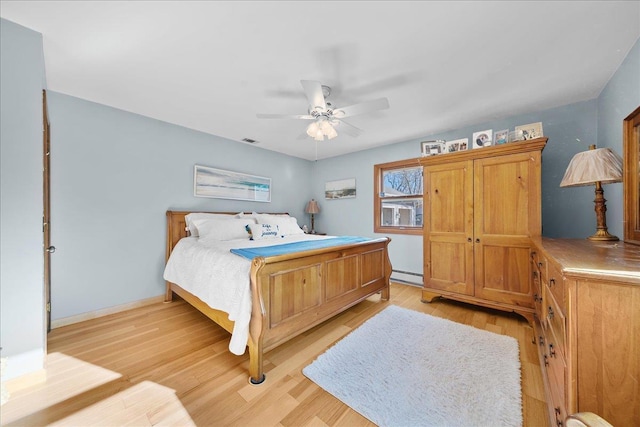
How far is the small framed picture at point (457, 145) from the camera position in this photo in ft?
9.72

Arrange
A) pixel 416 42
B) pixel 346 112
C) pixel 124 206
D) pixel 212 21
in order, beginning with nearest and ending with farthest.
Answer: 1. pixel 212 21
2. pixel 416 42
3. pixel 346 112
4. pixel 124 206

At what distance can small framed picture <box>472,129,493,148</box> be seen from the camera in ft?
9.06

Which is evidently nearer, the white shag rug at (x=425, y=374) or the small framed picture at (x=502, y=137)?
the white shag rug at (x=425, y=374)

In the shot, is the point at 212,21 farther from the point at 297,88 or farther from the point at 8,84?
the point at 8,84

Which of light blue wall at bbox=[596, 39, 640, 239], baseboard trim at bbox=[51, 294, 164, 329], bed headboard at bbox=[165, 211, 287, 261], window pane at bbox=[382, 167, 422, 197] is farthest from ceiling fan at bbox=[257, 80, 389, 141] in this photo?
baseboard trim at bbox=[51, 294, 164, 329]

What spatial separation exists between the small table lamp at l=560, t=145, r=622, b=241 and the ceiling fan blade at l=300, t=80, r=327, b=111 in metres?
1.96

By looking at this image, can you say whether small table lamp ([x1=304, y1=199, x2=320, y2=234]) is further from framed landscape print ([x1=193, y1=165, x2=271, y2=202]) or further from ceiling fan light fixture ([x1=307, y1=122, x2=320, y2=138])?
ceiling fan light fixture ([x1=307, y1=122, x2=320, y2=138])

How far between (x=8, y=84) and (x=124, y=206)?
4.82 ft

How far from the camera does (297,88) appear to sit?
2.34 metres

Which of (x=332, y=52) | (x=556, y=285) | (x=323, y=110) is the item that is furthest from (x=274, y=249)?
(x=556, y=285)

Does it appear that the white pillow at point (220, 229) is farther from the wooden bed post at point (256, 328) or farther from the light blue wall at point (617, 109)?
the light blue wall at point (617, 109)

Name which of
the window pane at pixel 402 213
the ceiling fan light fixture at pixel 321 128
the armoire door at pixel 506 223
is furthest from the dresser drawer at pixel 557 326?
the window pane at pixel 402 213

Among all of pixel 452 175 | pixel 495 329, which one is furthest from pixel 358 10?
pixel 495 329

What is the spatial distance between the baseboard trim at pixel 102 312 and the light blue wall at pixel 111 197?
0.05 meters
